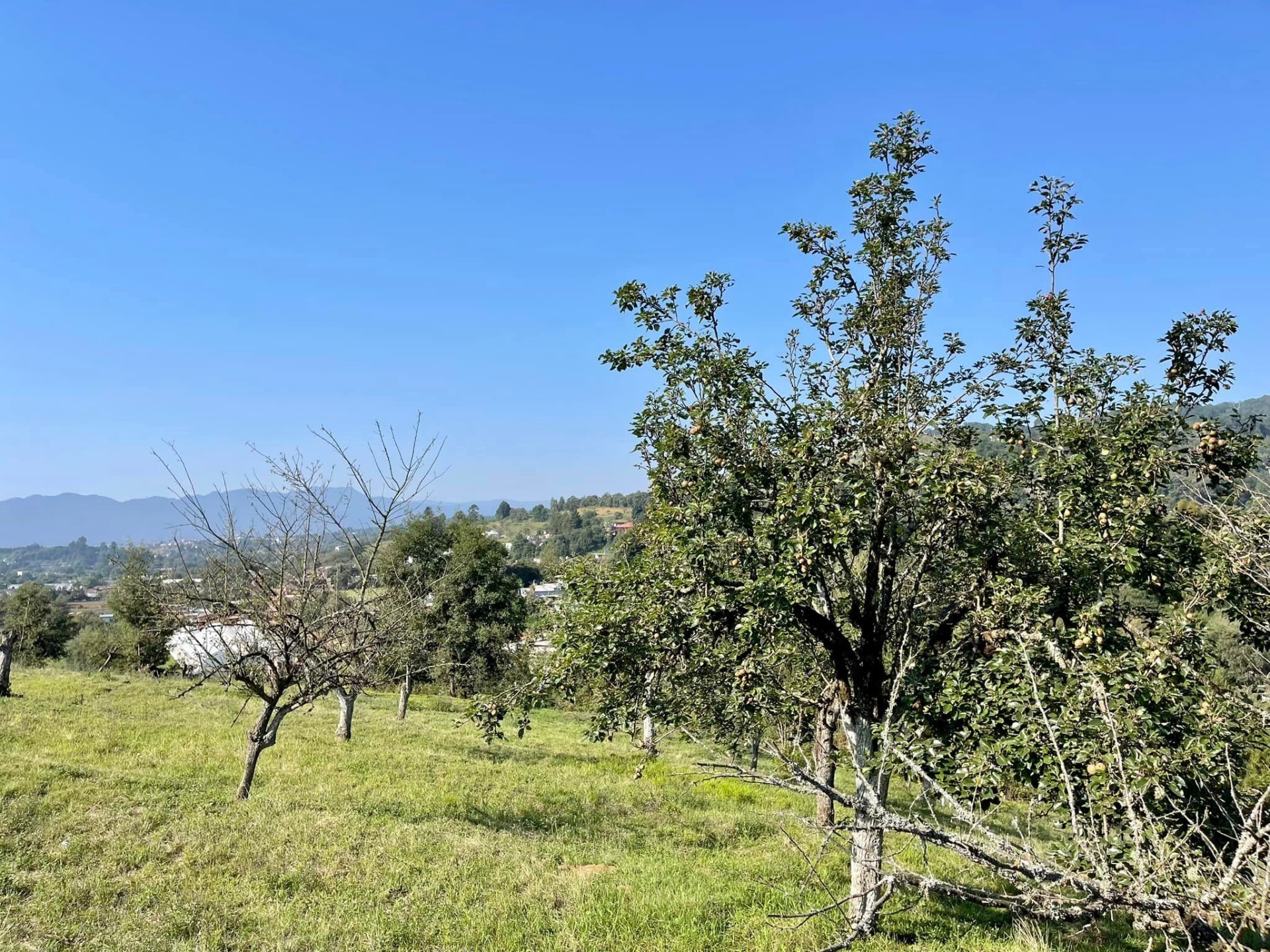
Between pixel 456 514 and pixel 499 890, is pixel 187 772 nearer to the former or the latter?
pixel 499 890

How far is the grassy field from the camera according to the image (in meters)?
→ 8.05

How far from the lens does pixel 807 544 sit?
6.91 metres

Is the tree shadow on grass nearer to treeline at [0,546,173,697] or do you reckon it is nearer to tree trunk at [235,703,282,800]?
tree trunk at [235,703,282,800]

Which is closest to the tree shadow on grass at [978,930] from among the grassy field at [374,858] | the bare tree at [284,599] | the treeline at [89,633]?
the grassy field at [374,858]

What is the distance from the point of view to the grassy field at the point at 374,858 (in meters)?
8.05

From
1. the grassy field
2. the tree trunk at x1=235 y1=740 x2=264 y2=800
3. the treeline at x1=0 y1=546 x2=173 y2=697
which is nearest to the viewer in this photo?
the grassy field

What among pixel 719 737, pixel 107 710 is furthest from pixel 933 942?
pixel 107 710

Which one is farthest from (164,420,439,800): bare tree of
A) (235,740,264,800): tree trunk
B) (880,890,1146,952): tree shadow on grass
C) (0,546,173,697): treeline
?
(0,546,173,697): treeline

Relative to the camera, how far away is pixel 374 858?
10.2 meters

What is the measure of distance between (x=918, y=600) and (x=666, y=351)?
478 centimetres

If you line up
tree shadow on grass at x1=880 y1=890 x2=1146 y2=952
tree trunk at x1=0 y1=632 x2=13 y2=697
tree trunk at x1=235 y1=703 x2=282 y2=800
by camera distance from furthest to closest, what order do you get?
tree trunk at x1=0 y1=632 x2=13 y2=697
tree trunk at x1=235 y1=703 x2=282 y2=800
tree shadow on grass at x1=880 y1=890 x2=1146 y2=952

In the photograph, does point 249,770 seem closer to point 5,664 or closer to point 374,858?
point 374,858

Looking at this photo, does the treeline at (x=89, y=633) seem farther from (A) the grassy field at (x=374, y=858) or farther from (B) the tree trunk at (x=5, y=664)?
(A) the grassy field at (x=374, y=858)

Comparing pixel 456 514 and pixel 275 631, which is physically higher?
pixel 456 514
